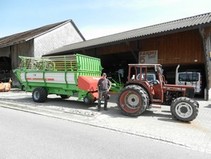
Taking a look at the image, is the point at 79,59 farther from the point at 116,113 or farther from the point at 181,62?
the point at 181,62

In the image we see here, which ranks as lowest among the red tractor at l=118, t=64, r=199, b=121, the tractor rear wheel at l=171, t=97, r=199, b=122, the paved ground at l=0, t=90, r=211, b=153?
the paved ground at l=0, t=90, r=211, b=153

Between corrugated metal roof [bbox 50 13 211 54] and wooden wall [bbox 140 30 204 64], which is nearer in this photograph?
corrugated metal roof [bbox 50 13 211 54]

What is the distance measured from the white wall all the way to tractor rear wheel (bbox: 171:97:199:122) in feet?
60.7

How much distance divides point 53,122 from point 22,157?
318cm

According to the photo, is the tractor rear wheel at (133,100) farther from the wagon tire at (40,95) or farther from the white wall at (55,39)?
the white wall at (55,39)

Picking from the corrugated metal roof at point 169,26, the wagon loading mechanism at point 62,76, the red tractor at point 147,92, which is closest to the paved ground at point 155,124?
the red tractor at point 147,92

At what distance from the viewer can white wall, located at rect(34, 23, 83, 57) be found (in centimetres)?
2397

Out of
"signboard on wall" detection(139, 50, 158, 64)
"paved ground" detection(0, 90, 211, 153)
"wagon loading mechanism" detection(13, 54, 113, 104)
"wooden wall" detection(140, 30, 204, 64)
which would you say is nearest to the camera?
"paved ground" detection(0, 90, 211, 153)

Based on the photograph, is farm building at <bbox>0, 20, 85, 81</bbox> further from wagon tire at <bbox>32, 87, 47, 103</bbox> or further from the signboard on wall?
wagon tire at <bbox>32, 87, 47, 103</bbox>

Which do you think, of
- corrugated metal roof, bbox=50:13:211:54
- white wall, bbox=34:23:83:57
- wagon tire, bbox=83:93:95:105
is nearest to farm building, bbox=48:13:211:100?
corrugated metal roof, bbox=50:13:211:54

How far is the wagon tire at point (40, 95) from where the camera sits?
1187 cm

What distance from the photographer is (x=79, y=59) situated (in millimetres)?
10867

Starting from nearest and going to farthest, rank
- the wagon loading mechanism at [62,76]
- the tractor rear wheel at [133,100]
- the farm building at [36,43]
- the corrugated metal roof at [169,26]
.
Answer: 1. the tractor rear wheel at [133,100]
2. the wagon loading mechanism at [62,76]
3. the corrugated metal roof at [169,26]
4. the farm building at [36,43]

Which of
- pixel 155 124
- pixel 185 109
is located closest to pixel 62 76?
pixel 155 124
